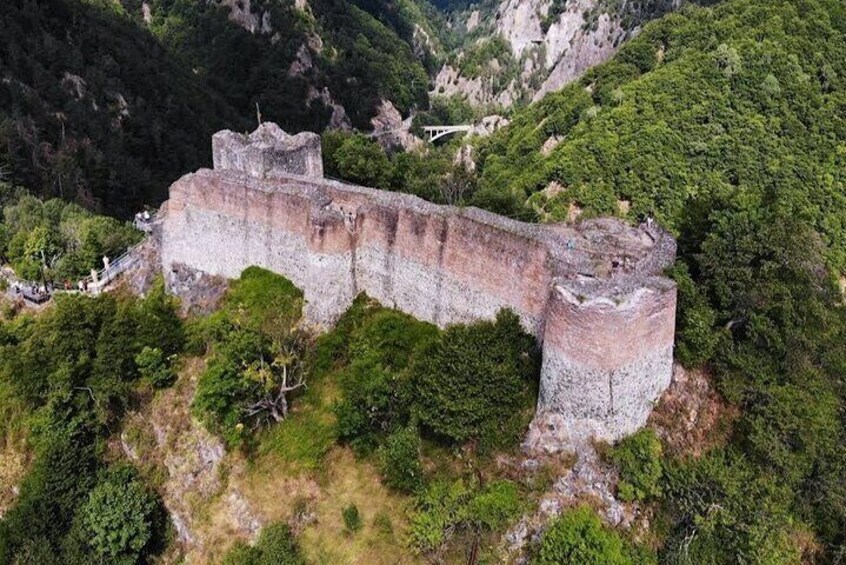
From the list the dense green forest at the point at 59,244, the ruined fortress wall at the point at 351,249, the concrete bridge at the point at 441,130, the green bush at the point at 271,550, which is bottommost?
the concrete bridge at the point at 441,130

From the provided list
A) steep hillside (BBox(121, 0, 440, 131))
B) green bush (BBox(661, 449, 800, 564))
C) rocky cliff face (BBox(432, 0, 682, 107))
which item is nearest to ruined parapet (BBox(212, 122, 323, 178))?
green bush (BBox(661, 449, 800, 564))

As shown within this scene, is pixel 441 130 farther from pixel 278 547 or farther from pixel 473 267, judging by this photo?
pixel 278 547

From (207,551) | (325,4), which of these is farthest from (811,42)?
(325,4)

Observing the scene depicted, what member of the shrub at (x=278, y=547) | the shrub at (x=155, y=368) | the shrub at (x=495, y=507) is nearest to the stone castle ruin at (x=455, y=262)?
the shrub at (x=495, y=507)

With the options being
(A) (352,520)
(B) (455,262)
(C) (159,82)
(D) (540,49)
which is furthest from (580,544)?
(D) (540,49)

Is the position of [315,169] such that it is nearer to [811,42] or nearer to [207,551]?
[207,551]

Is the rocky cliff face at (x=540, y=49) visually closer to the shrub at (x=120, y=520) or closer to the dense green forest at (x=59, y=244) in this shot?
the dense green forest at (x=59, y=244)
